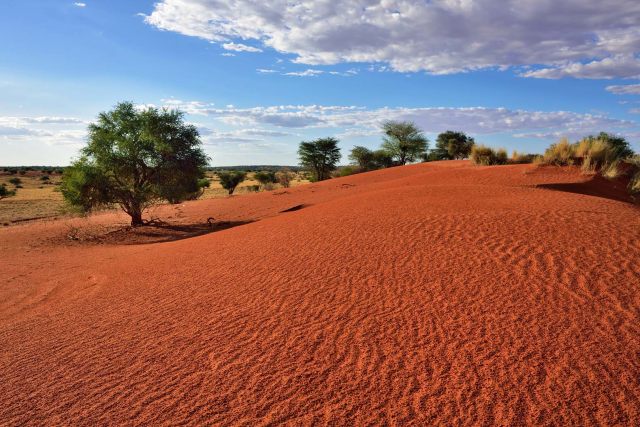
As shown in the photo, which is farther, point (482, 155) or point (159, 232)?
point (482, 155)

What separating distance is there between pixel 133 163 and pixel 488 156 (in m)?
19.3

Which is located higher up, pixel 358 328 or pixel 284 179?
pixel 284 179

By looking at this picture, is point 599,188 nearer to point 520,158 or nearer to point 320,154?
point 520,158

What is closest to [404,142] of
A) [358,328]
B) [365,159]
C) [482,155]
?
[365,159]

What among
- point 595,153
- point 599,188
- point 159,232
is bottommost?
point 159,232

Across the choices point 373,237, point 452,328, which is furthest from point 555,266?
point 373,237

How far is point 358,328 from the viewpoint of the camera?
19.5 ft

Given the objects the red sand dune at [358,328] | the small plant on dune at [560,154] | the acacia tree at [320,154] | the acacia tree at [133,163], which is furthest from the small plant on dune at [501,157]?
the acacia tree at [320,154]

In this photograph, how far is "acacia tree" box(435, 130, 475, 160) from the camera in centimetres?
5266

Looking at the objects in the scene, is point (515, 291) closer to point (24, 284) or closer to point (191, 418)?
point (191, 418)

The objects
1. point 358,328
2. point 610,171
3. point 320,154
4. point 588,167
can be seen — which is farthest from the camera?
point 320,154

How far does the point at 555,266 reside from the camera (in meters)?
7.32

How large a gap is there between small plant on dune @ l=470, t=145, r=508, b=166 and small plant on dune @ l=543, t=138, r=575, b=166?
147 inches

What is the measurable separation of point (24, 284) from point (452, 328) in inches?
412
